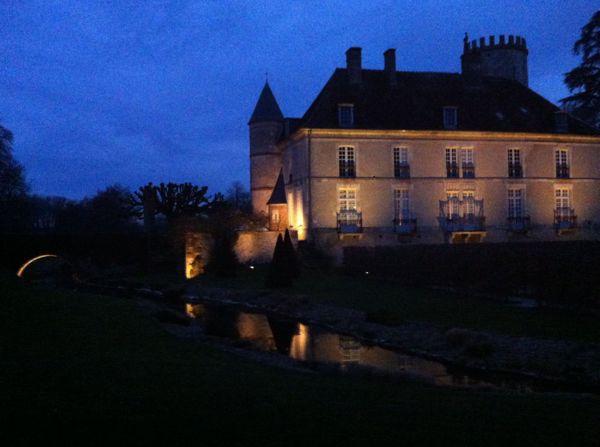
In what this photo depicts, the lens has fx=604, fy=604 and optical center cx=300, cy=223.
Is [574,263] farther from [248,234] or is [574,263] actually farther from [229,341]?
[248,234]

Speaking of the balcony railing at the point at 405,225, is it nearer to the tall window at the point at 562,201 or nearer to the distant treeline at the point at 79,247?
the tall window at the point at 562,201

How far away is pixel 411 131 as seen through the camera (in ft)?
112

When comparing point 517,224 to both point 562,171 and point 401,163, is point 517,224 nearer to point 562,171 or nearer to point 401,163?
point 562,171

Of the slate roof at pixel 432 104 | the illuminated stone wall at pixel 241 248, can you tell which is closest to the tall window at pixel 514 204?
the slate roof at pixel 432 104

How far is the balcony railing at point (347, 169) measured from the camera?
33594 mm

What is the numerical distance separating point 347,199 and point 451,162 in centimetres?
667

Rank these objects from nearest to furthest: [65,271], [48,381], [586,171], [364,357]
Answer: [48,381] → [364,357] → [586,171] → [65,271]

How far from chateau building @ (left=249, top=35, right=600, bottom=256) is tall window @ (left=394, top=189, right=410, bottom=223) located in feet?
0.19

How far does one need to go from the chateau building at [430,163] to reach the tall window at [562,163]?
0.20 feet

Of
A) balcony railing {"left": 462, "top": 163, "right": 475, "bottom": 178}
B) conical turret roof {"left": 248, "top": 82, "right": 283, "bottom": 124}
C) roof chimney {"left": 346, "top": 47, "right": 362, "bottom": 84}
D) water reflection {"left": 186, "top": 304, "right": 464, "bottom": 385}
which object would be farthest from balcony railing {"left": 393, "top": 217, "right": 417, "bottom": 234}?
water reflection {"left": 186, "top": 304, "right": 464, "bottom": 385}

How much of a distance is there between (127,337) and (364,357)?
569 centimetres

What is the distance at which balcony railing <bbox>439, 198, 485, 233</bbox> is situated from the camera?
34375 millimetres

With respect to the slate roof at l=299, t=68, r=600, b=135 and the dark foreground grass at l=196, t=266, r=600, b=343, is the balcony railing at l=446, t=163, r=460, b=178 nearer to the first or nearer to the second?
the slate roof at l=299, t=68, r=600, b=135

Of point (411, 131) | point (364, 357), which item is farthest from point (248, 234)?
point (364, 357)
